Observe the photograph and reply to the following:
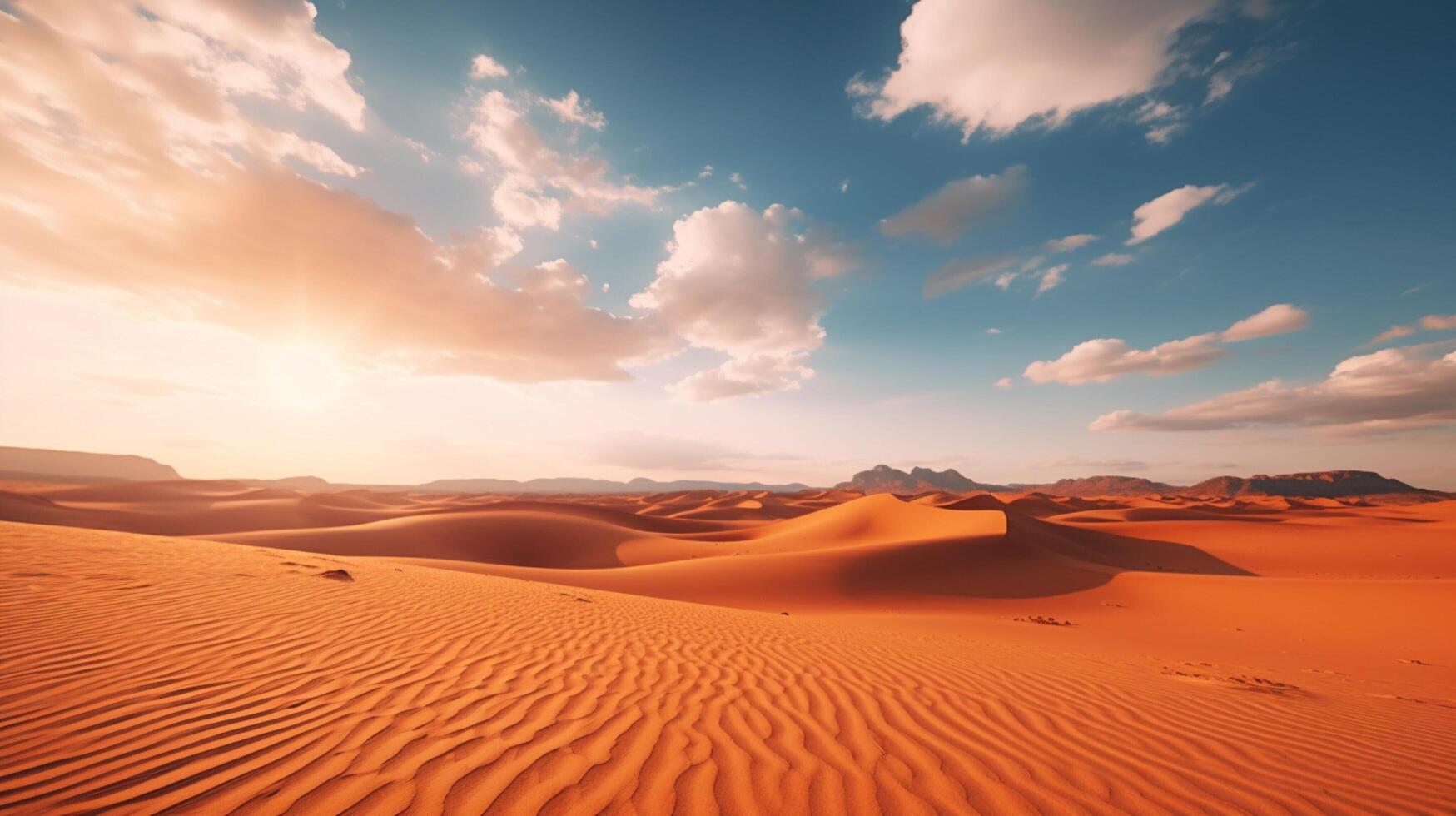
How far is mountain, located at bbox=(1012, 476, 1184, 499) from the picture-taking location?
139m

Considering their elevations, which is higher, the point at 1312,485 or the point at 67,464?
the point at 67,464

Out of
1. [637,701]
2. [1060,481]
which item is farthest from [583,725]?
[1060,481]

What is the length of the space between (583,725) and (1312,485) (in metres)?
183

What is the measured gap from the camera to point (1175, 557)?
2662 centimetres

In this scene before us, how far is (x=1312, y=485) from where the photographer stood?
406 ft

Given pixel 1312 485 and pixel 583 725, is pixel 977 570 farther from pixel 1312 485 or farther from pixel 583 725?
pixel 1312 485

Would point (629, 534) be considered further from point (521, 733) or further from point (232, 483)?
point (232, 483)

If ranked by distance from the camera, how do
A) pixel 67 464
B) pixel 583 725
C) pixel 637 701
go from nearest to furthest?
pixel 583 725, pixel 637 701, pixel 67 464

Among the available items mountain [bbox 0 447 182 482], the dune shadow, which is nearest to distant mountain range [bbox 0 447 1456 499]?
mountain [bbox 0 447 182 482]

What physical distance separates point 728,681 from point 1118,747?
3.02 m

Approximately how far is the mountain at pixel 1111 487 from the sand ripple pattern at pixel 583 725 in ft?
493

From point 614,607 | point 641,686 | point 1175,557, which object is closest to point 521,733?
point 641,686

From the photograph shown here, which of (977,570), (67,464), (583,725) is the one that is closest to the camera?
(583,725)

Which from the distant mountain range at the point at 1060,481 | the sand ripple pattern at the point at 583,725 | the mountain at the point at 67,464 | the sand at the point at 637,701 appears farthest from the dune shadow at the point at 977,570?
the mountain at the point at 67,464
